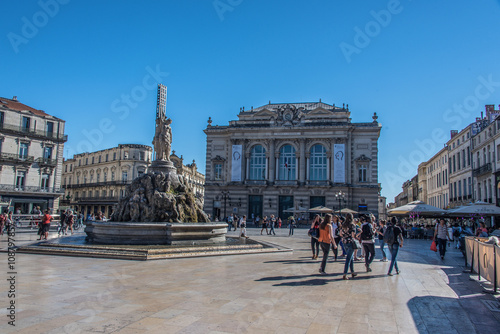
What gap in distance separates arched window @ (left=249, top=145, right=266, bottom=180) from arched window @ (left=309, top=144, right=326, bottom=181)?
6484mm

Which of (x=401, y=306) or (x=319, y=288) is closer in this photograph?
(x=401, y=306)

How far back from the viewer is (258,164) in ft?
167

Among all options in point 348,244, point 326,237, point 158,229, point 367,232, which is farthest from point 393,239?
point 158,229

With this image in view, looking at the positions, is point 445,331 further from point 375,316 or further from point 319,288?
point 319,288

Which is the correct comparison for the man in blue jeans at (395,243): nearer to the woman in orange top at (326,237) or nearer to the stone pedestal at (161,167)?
the woman in orange top at (326,237)

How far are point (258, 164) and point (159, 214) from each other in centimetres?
3439

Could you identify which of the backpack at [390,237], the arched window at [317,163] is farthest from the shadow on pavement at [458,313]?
the arched window at [317,163]

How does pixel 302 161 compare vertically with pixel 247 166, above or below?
above

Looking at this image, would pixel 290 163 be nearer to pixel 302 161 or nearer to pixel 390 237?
pixel 302 161

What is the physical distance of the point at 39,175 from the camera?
44.4m

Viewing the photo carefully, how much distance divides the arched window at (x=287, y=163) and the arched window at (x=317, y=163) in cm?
230

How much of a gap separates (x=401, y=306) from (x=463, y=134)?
156 ft

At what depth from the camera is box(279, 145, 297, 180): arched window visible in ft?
164

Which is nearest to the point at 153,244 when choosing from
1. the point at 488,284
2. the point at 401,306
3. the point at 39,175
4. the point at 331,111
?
the point at 401,306
